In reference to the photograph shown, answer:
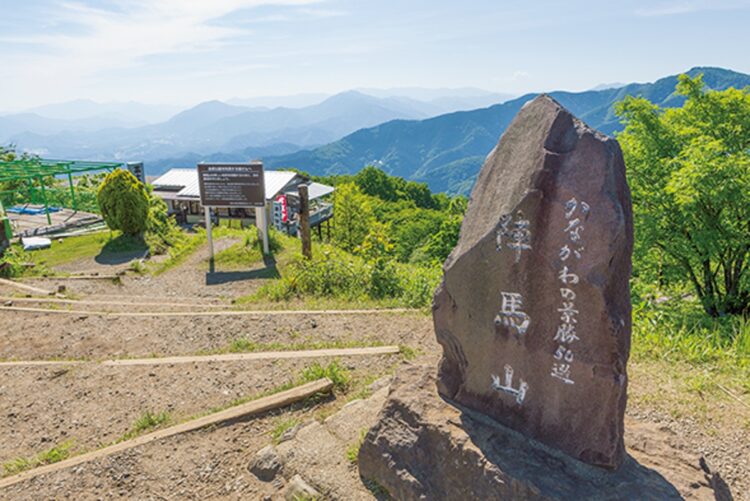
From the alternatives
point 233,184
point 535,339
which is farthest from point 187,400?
point 233,184

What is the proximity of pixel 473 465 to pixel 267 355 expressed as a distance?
4.61m

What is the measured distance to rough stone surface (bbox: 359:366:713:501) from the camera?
3778mm

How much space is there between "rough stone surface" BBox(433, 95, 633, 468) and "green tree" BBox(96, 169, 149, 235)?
2216 cm

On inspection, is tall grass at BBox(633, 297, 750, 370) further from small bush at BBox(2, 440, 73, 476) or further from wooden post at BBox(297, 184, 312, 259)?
wooden post at BBox(297, 184, 312, 259)

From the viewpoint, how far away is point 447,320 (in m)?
4.77

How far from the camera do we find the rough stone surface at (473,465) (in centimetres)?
378

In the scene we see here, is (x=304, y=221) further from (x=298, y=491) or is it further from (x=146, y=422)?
(x=298, y=491)

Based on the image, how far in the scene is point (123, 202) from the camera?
23.2m

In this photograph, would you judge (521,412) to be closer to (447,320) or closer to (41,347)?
(447,320)

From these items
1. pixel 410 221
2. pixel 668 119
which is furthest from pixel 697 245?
pixel 410 221

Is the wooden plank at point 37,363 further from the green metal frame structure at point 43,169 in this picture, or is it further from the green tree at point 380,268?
the green metal frame structure at point 43,169

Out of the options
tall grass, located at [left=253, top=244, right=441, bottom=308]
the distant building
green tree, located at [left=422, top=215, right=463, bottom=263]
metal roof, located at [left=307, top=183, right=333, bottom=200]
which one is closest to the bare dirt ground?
tall grass, located at [left=253, top=244, right=441, bottom=308]

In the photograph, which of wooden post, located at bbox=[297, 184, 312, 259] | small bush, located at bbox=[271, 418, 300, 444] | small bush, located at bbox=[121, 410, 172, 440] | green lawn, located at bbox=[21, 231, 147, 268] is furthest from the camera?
green lawn, located at bbox=[21, 231, 147, 268]

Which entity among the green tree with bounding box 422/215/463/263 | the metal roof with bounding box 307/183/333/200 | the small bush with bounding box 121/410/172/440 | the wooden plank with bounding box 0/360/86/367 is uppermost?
the small bush with bounding box 121/410/172/440
